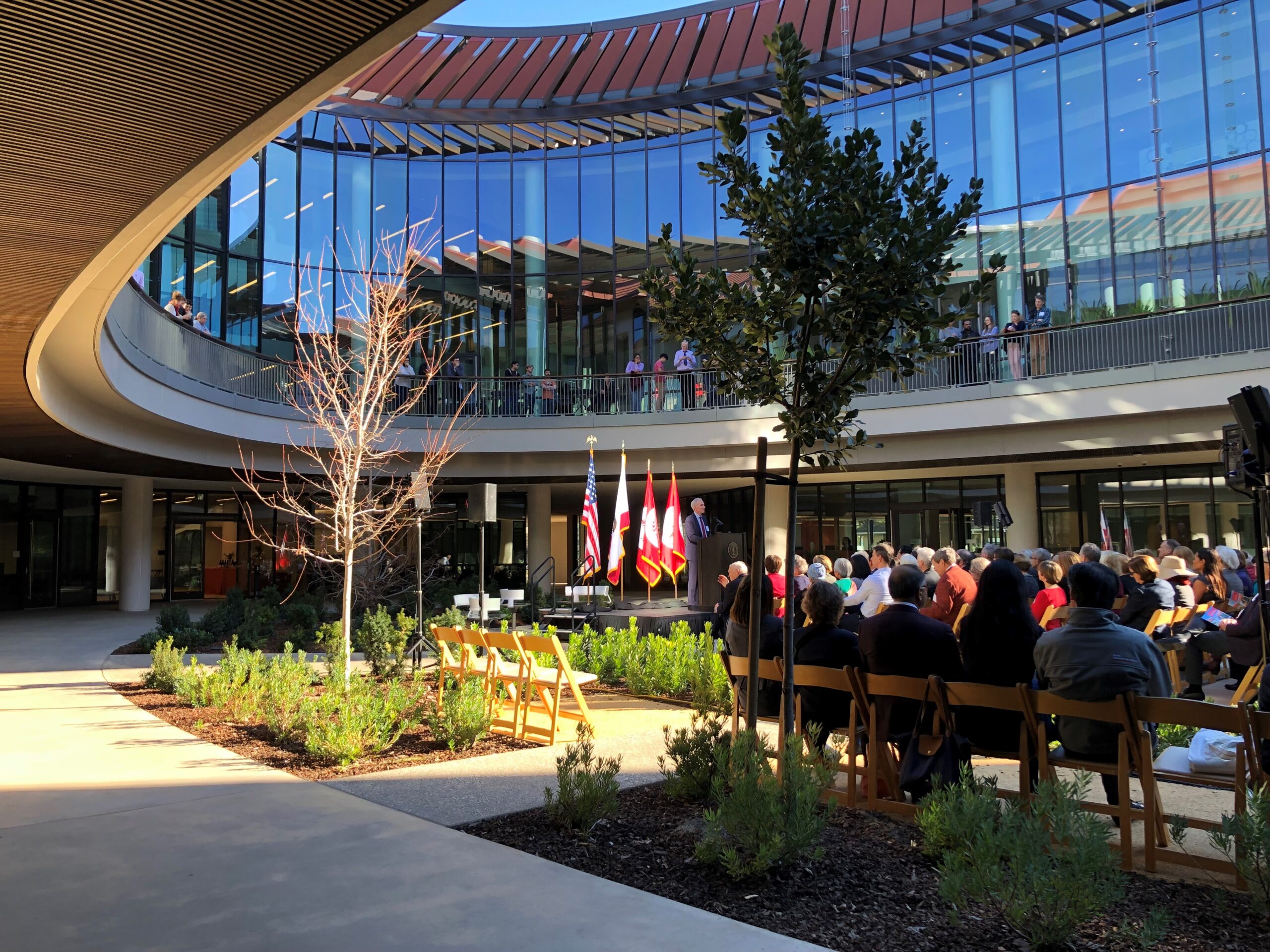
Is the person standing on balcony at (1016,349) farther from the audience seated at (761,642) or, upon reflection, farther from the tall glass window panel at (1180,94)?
the audience seated at (761,642)

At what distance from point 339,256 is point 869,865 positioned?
90.4 feet

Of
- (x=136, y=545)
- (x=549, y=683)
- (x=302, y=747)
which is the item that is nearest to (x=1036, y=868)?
(x=549, y=683)

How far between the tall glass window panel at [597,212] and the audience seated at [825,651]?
2442cm

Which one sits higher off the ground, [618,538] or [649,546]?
[618,538]

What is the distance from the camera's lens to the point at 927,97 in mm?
26625

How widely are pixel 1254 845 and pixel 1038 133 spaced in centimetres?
2517

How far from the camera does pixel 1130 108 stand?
79.4 feet

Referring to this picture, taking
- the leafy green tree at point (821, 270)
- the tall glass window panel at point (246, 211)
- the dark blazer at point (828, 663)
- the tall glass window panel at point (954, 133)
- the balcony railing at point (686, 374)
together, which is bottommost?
the dark blazer at point (828, 663)

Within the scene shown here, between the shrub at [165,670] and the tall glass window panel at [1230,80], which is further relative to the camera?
the tall glass window panel at [1230,80]

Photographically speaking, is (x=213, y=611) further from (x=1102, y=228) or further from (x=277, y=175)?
(x=1102, y=228)

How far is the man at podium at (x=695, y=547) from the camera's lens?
59.7 feet

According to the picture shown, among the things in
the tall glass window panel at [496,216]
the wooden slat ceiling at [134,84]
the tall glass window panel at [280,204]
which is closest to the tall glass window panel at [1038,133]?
the tall glass window panel at [496,216]

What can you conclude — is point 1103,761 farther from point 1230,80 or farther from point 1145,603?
point 1230,80

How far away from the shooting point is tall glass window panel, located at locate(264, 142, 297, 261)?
1093 inches
